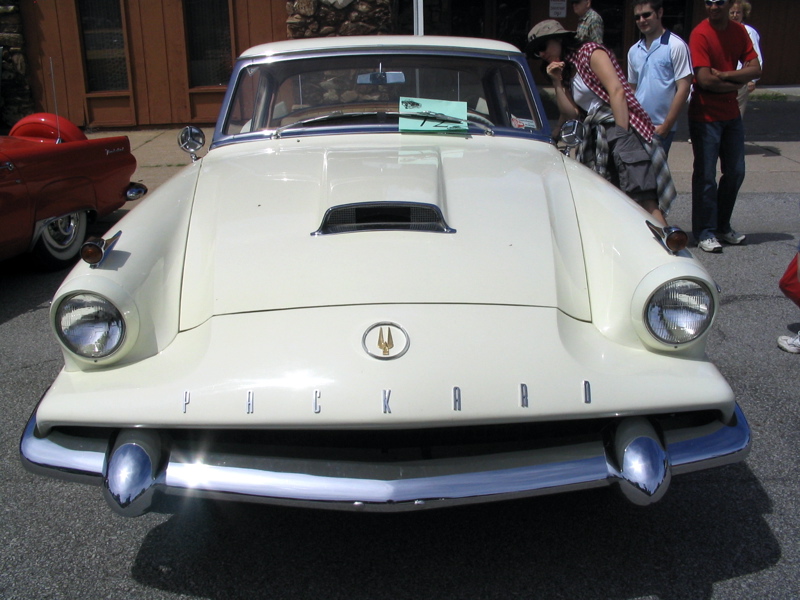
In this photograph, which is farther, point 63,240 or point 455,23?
point 455,23

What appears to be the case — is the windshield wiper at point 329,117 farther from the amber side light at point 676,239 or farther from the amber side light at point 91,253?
the amber side light at point 676,239

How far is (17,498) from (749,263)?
14.8ft

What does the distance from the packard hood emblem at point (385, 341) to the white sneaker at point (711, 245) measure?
3.99 meters

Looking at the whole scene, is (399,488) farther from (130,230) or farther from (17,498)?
(17,498)

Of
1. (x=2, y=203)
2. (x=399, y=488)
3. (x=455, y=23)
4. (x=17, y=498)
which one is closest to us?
(x=399, y=488)

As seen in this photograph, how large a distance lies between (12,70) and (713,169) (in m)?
9.26

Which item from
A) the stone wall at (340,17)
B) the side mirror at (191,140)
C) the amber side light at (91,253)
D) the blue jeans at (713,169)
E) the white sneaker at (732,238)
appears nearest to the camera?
the amber side light at (91,253)

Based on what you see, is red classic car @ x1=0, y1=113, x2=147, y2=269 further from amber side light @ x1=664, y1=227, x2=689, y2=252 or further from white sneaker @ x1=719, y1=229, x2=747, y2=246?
white sneaker @ x1=719, y1=229, x2=747, y2=246

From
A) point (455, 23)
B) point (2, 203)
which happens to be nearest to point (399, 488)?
point (2, 203)

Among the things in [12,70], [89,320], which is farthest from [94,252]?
[12,70]

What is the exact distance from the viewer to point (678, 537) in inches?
94.8

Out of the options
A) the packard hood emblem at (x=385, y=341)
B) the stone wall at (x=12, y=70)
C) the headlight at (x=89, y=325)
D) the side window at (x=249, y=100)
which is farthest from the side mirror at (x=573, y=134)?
the stone wall at (x=12, y=70)

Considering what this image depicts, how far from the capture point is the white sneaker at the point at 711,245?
5395mm

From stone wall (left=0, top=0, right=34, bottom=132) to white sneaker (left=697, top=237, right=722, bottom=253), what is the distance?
9098 mm
